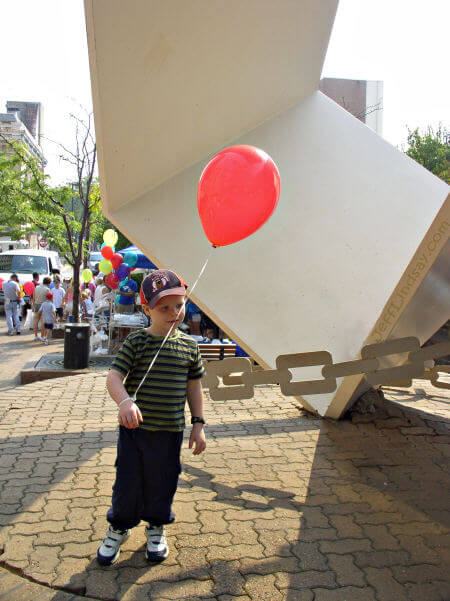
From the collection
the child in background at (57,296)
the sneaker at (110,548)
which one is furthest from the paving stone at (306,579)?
the child in background at (57,296)

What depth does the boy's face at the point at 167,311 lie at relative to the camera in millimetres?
2857

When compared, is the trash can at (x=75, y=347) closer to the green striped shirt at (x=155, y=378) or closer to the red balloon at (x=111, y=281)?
the red balloon at (x=111, y=281)

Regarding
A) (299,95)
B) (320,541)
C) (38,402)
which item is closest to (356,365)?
(320,541)

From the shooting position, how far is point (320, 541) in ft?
10.5

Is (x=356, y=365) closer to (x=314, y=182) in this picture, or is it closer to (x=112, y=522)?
(x=112, y=522)

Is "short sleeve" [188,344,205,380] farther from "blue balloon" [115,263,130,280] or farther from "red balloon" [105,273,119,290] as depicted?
"blue balloon" [115,263,130,280]

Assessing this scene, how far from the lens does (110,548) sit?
2873 millimetres

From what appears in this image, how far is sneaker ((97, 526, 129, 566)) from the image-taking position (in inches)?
112

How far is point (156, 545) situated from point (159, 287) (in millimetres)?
1372

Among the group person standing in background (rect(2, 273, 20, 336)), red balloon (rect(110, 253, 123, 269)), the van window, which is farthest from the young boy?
the van window

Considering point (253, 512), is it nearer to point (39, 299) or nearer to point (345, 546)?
point (345, 546)

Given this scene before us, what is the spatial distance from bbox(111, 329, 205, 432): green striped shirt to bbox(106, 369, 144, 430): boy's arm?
7 cm

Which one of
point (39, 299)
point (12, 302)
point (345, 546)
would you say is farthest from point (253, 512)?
point (12, 302)

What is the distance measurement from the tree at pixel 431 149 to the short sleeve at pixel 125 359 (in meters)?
31.0
